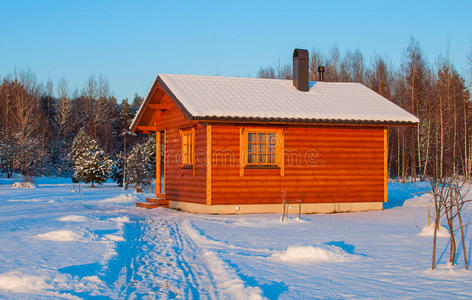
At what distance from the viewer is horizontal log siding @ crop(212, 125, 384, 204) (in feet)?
50.6

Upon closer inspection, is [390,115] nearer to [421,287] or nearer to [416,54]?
[421,287]

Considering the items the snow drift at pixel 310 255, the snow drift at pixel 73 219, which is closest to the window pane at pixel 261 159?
the snow drift at pixel 73 219

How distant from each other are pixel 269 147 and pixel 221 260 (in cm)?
842

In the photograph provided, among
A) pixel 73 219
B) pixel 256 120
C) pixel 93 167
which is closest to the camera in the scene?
pixel 73 219

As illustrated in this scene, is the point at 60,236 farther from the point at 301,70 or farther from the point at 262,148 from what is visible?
the point at 301,70

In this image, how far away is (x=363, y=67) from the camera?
49.1 m

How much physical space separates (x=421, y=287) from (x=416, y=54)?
120ft

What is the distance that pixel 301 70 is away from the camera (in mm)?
18750

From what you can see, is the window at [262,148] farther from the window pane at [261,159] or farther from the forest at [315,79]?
the forest at [315,79]

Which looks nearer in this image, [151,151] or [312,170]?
[312,170]

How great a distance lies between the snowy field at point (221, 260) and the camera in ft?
19.8

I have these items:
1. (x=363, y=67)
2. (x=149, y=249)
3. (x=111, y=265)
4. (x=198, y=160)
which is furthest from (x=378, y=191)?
(x=363, y=67)

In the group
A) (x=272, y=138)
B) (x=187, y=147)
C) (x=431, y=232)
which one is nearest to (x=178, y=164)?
(x=187, y=147)

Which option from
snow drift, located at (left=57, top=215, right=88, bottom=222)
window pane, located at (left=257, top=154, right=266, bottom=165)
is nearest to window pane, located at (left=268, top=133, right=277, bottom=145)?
window pane, located at (left=257, top=154, right=266, bottom=165)
